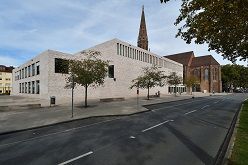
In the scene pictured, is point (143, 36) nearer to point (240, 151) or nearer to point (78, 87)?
point (78, 87)

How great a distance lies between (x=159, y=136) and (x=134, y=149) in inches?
102

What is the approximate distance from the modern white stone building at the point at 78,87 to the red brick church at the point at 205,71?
52.2 m

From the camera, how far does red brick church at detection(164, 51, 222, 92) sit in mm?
103312

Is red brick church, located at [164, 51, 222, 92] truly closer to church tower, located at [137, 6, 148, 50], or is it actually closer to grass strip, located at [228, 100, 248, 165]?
church tower, located at [137, 6, 148, 50]

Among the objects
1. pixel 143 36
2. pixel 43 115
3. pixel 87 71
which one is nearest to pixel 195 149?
pixel 43 115

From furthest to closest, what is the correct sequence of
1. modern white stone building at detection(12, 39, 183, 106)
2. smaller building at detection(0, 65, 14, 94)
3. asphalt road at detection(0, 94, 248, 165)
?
smaller building at detection(0, 65, 14, 94), modern white stone building at detection(12, 39, 183, 106), asphalt road at detection(0, 94, 248, 165)

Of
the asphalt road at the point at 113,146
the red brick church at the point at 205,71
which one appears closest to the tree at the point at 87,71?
the asphalt road at the point at 113,146

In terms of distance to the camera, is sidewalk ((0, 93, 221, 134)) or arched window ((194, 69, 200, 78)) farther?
arched window ((194, 69, 200, 78))

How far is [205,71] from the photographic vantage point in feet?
349

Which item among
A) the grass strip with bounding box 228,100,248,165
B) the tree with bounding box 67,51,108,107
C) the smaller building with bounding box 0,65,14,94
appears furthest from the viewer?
the smaller building with bounding box 0,65,14,94

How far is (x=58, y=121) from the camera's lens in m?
14.7

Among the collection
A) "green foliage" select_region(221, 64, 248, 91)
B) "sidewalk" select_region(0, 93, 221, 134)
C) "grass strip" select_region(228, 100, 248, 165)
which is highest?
"green foliage" select_region(221, 64, 248, 91)

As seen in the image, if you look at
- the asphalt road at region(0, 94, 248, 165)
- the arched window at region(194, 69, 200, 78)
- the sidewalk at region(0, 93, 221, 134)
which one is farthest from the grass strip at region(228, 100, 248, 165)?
the arched window at region(194, 69, 200, 78)

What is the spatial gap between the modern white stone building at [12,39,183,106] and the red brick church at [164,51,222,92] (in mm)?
52179
